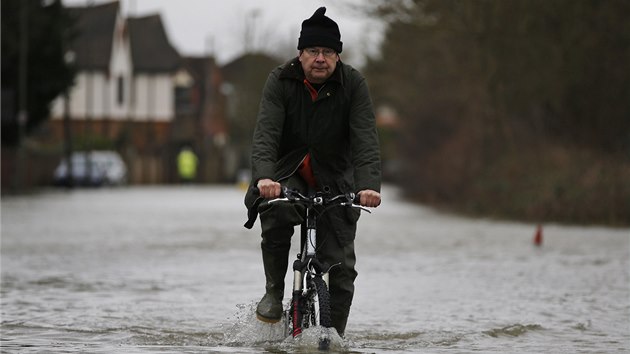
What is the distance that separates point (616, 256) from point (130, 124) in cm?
6679

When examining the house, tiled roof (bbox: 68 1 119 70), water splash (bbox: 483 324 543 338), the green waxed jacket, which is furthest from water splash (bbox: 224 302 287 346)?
tiled roof (bbox: 68 1 119 70)

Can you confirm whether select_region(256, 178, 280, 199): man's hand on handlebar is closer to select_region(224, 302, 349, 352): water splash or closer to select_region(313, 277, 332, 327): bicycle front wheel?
select_region(313, 277, 332, 327): bicycle front wheel

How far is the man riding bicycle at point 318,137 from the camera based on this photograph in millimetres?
8266

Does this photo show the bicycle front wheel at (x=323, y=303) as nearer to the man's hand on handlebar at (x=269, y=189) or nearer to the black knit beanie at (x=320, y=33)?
the man's hand on handlebar at (x=269, y=189)

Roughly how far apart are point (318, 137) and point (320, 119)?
0.33 feet

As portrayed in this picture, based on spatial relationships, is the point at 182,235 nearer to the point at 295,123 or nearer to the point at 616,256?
the point at 616,256

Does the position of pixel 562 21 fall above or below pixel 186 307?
above

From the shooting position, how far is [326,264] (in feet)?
27.6

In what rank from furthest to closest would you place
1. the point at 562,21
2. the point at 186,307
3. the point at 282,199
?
the point at 562,21 < the point at 186,307 < the point at 282,199

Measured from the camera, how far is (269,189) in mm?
7832

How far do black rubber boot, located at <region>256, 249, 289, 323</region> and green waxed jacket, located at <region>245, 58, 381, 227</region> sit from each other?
1.38ft

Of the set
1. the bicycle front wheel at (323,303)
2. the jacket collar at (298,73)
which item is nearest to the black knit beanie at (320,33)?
the jacket collar at (298,73)

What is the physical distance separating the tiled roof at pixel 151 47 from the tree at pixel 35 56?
39297mm

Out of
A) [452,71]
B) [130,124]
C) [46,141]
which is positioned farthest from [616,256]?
[130,124]
